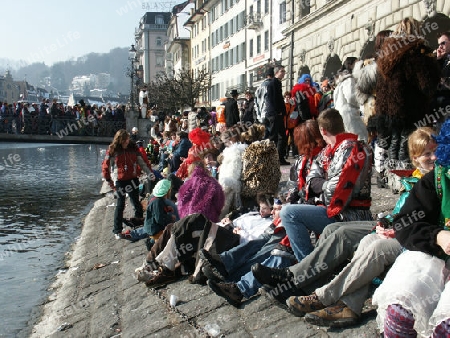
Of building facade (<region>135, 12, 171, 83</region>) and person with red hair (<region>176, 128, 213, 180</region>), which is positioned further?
building facade (<region>135, 12, 171, 83</region>)

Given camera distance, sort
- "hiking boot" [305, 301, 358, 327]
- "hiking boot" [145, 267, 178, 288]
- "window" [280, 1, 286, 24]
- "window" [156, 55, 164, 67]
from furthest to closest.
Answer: "window" [156, 55, 164, 67]
"window" [280, 1, 286, 24]
"hiking boot" [145, 267, 178, 288]
"hiking boot" [305, 301, 358, 327]

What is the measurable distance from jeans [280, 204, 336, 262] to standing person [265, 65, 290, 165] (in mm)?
6112

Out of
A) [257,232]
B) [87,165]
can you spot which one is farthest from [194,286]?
[87,165]

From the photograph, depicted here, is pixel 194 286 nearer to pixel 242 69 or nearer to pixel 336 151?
pixel 336 151

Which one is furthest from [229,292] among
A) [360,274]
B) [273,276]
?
[360,274]

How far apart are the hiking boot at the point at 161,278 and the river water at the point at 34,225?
154 centimetres

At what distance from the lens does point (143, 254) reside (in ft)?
26.5

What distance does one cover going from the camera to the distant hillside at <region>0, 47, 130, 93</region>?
154375 millimetres

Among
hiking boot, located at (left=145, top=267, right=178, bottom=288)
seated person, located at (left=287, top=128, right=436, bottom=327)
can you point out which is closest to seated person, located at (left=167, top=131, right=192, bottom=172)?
hiking boot, located at (left=145, top=267, right=178, bottom=288)

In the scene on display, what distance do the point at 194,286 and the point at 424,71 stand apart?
3.37 m

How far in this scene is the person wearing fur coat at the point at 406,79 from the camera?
575 cm

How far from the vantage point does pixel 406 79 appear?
19.2 feet

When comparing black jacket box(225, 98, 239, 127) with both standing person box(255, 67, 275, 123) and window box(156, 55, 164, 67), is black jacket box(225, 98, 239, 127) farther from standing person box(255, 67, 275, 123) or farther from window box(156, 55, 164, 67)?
window box(156, 55, 164, 67)

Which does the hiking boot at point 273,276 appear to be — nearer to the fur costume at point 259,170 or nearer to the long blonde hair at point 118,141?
the fur costume at point 259,170
